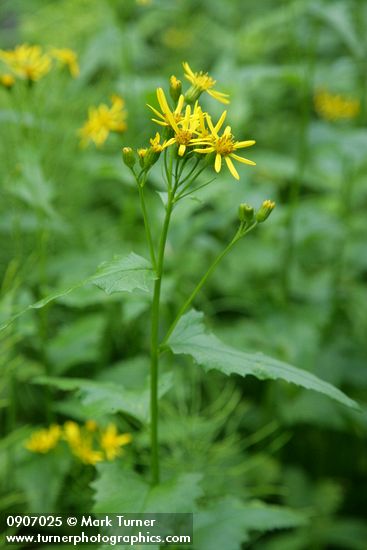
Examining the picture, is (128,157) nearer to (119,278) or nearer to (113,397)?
(119,278)

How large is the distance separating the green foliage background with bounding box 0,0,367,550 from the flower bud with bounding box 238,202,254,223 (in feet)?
1.07

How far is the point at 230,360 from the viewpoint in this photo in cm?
90

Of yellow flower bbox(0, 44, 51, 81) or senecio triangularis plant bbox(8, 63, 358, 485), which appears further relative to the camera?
yellow flower bbox(0, 44, 51, 81)

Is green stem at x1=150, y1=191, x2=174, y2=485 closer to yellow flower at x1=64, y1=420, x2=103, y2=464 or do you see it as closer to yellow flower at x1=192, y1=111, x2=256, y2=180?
yellow flower at x1=192, y1=111, x2=256, y2=180

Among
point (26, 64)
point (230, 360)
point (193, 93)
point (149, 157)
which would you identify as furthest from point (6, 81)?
point (230, 360)

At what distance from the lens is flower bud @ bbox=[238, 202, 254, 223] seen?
3.10ft

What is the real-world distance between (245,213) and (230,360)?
232mm

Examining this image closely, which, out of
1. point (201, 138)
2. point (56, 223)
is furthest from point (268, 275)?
point (201, 138)

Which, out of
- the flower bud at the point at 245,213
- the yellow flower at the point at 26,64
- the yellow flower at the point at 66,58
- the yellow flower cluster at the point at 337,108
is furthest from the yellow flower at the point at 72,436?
the yellow flower cluster at the point at 337,108

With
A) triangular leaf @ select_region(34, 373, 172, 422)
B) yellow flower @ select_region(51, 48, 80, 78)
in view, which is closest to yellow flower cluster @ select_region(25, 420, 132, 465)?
triangular leaf @ select_region(34, 373, 172, 422)

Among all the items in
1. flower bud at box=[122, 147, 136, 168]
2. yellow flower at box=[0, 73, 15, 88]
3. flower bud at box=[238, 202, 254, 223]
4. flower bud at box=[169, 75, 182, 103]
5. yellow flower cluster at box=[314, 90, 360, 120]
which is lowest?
flower bud at box=[238, 202, 254, 223]

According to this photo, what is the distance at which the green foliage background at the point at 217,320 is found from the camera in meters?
1.43

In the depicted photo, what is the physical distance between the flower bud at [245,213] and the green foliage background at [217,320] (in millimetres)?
328

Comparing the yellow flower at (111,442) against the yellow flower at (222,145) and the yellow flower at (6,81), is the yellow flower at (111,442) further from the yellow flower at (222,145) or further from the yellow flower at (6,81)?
the yellow flower at (6,81)
